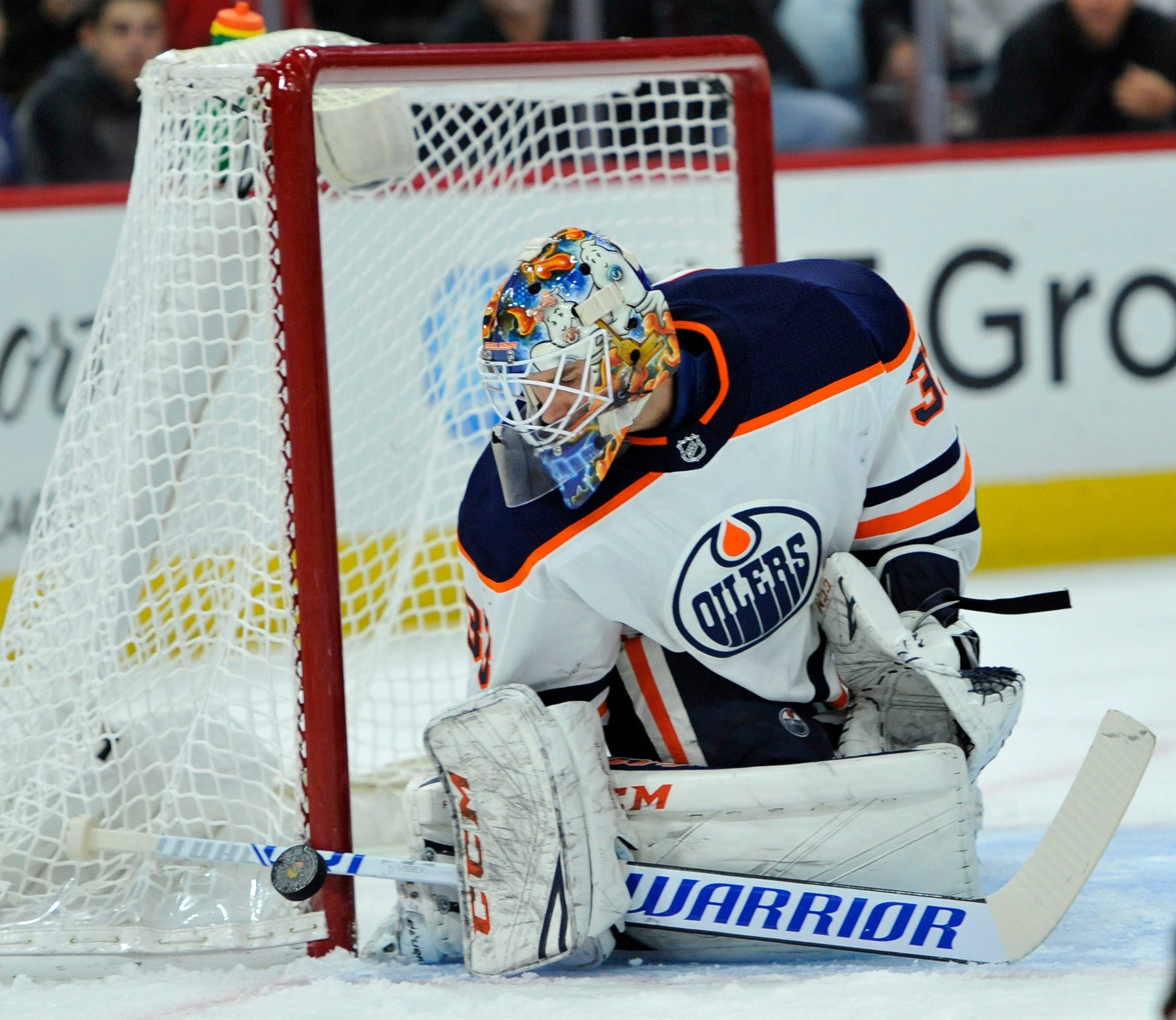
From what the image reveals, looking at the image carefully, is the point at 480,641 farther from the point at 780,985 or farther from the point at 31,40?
the point at 31,40

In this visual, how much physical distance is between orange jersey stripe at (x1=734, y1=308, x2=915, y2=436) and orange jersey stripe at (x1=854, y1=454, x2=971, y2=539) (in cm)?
16

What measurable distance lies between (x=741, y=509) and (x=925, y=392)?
291mm

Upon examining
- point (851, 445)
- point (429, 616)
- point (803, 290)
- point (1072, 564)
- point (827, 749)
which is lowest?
point (1072, 564)

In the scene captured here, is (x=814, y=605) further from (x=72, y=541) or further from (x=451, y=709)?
(x=72, y=541)

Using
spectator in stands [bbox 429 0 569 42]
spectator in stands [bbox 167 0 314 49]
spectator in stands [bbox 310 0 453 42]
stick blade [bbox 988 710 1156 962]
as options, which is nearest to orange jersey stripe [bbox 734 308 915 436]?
stick blade [bbox 988 710 1156 962]

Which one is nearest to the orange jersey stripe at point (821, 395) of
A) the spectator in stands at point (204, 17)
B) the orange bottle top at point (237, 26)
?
the orange bottle top at point (237, 26)

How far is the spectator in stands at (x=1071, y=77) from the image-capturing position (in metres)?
3.96

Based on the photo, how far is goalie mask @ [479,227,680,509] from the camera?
1570 mm

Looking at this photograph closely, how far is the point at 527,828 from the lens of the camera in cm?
164

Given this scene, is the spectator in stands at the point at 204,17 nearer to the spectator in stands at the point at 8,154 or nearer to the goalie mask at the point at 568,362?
the spectator in stands at the point at 8,154

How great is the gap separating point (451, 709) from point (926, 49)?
2.71m

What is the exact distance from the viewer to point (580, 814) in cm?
164

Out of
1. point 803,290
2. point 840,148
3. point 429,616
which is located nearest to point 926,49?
point 840,148

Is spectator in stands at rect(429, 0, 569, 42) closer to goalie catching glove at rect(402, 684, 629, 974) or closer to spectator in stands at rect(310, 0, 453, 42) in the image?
spectator in stands at rect(310, 0, 453, 42)
